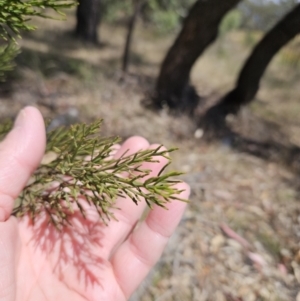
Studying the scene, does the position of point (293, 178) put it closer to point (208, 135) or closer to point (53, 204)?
point (208, 135)

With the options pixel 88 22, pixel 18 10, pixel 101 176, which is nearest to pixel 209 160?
pixel 101 176

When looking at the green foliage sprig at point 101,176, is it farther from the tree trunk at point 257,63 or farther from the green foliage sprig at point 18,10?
the tree trunk at point 257,63

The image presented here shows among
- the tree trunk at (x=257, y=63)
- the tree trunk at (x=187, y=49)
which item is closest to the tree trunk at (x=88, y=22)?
the tree trunk at (x=187, y=49)

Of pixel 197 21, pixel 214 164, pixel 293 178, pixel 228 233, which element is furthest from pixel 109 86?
pixel 228 233

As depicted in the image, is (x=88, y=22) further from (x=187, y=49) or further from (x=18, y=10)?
(x=18, y=10)

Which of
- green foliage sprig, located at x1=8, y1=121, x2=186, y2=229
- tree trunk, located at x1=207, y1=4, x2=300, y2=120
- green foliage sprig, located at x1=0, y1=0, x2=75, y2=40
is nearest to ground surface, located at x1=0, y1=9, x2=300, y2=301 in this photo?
tree trunk, located at x1=207, y1=4, x2=300, y2=120

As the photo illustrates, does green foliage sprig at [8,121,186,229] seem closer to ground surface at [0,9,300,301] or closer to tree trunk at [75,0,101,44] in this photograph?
ground surface at [0,9,300,301]

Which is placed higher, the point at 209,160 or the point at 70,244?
the point at 70,244
